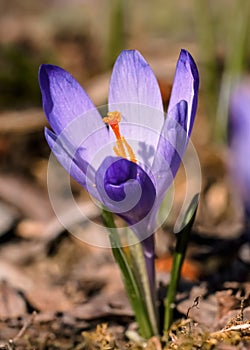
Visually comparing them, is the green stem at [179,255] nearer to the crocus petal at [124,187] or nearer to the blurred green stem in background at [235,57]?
the crocus petal at [124,187]

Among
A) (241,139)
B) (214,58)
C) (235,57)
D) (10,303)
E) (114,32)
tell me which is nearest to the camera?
(10,303)

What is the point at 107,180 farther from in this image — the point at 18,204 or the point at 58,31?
the point at 58,31

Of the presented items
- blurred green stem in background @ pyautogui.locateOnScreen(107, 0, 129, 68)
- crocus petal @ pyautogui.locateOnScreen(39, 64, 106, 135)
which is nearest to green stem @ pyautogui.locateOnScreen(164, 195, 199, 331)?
crocus petal @ pyautogui.locateOnScreen(39, 64, 106, 135)

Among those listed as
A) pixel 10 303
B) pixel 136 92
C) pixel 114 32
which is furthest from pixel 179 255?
pixel 114 32

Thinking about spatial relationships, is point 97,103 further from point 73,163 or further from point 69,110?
point 73,163

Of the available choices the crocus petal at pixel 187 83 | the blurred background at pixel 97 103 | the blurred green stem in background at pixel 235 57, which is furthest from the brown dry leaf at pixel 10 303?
the blurred green stem in background at pixel 235 57
